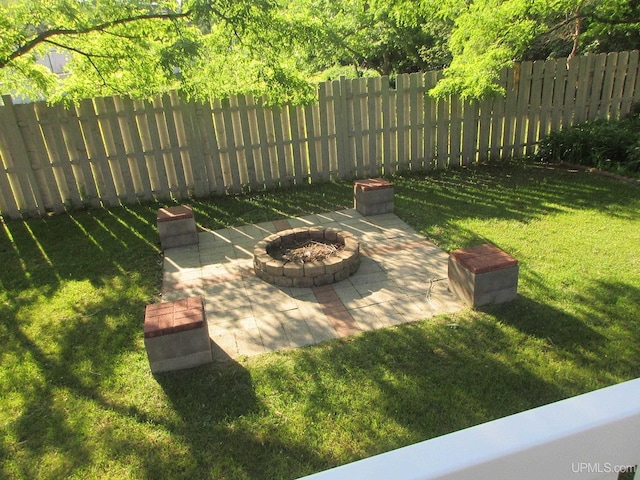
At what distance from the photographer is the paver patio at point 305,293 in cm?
436

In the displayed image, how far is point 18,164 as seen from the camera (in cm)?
756

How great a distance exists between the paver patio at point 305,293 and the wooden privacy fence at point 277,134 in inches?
87.0

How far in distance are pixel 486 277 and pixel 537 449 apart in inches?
149

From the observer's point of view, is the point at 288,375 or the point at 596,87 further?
the point at 596,87

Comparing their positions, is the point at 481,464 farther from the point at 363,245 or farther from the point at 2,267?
the point at 2,267

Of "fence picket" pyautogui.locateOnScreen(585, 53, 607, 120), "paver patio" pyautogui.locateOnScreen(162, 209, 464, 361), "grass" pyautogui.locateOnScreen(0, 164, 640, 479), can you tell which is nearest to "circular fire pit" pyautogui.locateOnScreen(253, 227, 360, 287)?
"paver patio" pyautogui.locateOnScreen(162, 209, 464, 361)

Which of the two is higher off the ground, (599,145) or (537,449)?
(537,449)

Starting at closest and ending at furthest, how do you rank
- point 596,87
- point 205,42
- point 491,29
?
point 205,42
point 491,29
point 596,87

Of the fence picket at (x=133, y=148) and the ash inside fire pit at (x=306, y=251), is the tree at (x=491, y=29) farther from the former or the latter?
the fence picket at (x=133, y=148)

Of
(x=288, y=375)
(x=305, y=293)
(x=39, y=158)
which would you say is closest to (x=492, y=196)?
(x=305, y=293)

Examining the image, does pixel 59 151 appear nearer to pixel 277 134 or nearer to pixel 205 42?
pixel 205 42

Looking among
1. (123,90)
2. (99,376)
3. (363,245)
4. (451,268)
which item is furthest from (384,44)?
(99,376)

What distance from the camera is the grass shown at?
122 inches

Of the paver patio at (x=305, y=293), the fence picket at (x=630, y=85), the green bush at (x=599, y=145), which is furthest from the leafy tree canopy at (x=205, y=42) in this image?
the paver patio at (x=305, y=293)
